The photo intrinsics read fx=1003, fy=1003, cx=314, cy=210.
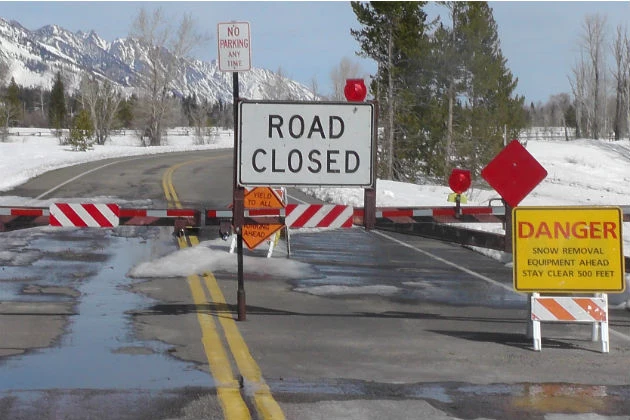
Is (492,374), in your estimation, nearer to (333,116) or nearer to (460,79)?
(333,116)

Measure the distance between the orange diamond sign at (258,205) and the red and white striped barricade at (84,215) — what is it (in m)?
4.36

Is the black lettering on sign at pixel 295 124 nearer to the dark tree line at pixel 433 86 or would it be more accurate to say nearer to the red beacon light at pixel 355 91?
the red beacon light at pixel 355 91

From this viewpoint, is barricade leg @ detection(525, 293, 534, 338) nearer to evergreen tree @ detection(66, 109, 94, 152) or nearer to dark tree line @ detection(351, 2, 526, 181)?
dark tree line @ detection(351, 2, 526, 181)

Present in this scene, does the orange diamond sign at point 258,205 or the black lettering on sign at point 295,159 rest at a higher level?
the black lettering on sign at point 295,159

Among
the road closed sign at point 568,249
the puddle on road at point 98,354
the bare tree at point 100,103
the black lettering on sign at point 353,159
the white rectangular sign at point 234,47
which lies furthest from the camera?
the bare tree at point 100,103

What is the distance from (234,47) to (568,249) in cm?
393

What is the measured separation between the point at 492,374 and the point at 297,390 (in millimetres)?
1594

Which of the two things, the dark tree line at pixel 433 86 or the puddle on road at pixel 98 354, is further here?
the dark tree line at pixel 433 86

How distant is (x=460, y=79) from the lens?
158ft

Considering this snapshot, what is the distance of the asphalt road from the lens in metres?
6.45

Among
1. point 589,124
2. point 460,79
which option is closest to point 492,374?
point 460,79

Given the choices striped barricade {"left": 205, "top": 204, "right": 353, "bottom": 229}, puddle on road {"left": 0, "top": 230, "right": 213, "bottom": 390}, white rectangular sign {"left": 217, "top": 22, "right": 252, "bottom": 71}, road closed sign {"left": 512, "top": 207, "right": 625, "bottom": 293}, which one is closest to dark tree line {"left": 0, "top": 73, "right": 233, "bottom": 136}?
puddle on road {"left": 0, "top": 230, "right": 213, "bottom": 390}

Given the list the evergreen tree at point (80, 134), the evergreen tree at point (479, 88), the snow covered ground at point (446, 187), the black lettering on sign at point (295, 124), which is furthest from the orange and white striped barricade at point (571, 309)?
the evergreen tree at point (80, 134)

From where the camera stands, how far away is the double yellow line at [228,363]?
6246mm
